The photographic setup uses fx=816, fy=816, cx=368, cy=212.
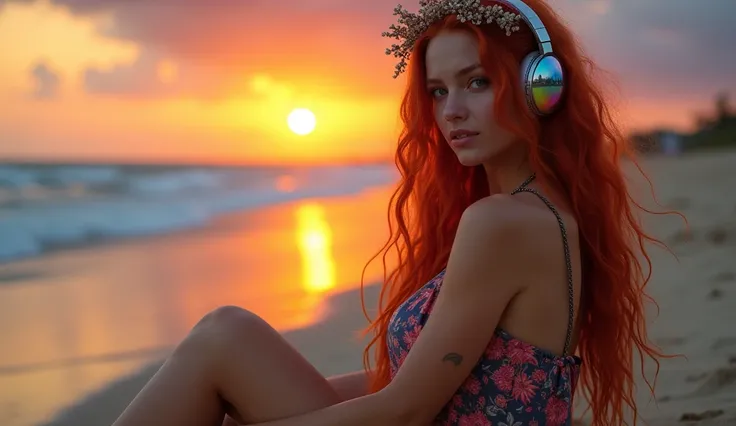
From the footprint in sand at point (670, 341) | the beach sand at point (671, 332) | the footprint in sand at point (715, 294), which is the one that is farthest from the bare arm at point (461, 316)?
the footprint in sand at point (715, 294)

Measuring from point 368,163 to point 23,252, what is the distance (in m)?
30.6

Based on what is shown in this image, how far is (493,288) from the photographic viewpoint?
1.81 metres

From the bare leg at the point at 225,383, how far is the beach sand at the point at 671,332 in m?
1.74

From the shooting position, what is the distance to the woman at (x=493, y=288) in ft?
6.00

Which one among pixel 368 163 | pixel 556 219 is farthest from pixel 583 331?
pixel 368 163

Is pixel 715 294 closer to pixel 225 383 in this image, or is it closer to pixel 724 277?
pixel 724 277

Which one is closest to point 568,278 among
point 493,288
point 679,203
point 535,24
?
point 493,288

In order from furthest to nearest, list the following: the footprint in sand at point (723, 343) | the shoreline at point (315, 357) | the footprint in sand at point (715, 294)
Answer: the footprint in sand at point (715, 294) → the footprint in sand at point (723, 343) → the shoreline at point (315, 357)

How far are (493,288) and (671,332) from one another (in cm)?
309

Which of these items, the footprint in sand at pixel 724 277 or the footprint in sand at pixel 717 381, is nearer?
the footprint in sand at pixel 717 381

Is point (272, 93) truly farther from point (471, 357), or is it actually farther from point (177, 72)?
point (471, 357)

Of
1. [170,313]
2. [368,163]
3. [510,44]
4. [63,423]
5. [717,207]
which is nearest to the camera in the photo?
[510,44]

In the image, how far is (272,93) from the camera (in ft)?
72.6

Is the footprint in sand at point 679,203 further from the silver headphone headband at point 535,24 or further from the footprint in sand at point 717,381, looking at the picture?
the silver headphone headband at point 535,24
